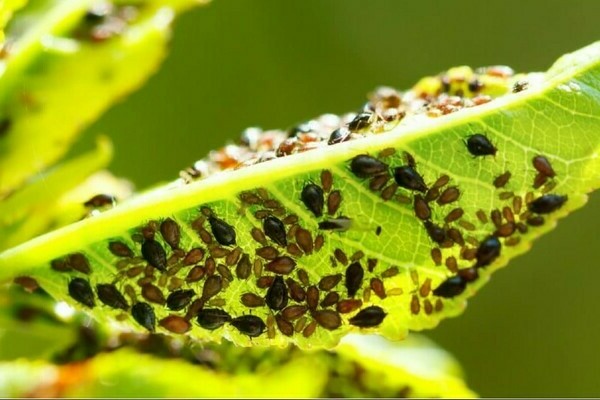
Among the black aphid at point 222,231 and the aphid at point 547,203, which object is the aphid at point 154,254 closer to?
the black aphid at point 222,231

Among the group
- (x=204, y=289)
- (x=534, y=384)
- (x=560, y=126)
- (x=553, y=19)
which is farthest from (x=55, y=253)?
(x=553, y=19)

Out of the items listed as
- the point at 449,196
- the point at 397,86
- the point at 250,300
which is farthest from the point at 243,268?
the point at 397,86

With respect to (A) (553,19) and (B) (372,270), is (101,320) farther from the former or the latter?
(A) (553,19)

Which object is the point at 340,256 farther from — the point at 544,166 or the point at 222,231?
the point at 544,166

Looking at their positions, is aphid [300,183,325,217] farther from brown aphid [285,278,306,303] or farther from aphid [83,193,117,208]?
aphid [83,193,117,208]

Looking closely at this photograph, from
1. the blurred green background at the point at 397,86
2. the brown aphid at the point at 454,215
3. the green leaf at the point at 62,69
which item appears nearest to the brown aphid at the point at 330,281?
the brown aphid at the point at 454,215
